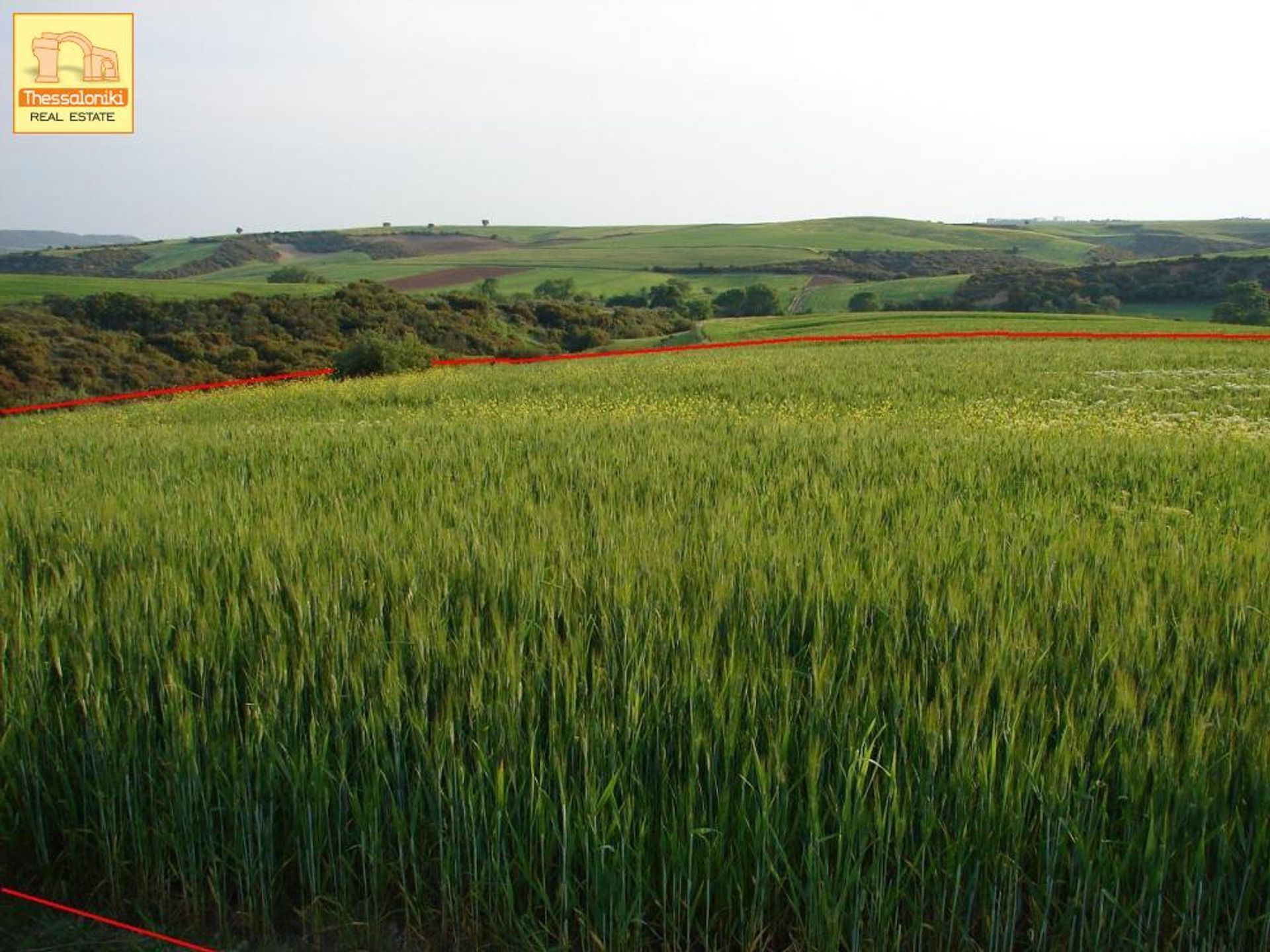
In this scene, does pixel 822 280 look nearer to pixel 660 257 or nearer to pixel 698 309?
pixel 698 309

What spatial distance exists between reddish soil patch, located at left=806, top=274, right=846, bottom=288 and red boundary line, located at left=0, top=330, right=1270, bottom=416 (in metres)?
37.4

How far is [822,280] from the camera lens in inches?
3031

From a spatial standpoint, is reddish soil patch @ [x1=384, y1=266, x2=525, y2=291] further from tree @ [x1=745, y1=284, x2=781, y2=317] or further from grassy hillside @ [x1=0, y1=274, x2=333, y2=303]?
tree @ [x1=745, y1=284, x2=781, y2=317]

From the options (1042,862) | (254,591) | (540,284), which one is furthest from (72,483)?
A: (540,284)

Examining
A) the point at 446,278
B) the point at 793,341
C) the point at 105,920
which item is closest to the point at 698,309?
the point at 446,278

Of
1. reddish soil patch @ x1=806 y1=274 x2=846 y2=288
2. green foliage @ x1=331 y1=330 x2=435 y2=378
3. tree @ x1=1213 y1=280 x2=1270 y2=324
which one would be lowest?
green foliage @ x1=331 y1=330 x2=435 y2=378

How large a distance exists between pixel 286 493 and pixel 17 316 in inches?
1813

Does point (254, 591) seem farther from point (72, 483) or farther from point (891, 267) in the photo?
point (891, 267)

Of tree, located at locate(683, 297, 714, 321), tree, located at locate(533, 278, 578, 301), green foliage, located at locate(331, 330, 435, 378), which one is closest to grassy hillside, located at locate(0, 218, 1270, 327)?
tree, located at locate(533, 278, 578, 301)

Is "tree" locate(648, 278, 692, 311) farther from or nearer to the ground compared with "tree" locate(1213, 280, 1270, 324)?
farther from the ground

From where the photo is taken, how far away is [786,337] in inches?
1537

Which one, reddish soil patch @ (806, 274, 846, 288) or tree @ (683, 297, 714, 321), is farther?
reddish soil patch @ (806, 274, 846, 288)

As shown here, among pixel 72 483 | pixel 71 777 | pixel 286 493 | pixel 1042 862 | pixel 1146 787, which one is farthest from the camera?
pixel 72 483

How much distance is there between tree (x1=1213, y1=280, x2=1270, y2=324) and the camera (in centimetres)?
4556
